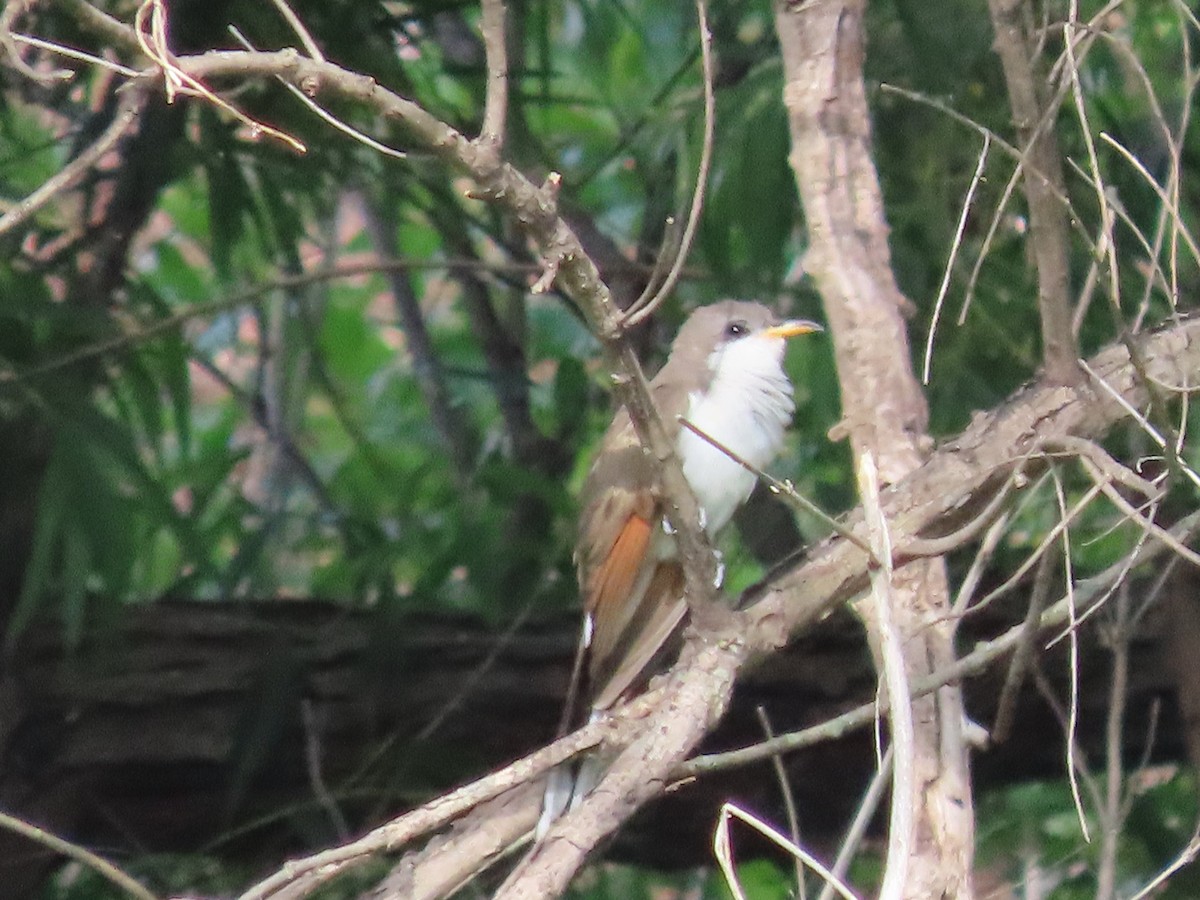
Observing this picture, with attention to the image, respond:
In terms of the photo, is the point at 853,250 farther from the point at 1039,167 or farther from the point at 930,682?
the point at 930,682

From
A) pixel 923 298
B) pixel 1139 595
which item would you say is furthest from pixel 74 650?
pixel 1139 595

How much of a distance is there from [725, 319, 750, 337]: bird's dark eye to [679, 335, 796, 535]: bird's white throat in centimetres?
2

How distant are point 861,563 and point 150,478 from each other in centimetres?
150

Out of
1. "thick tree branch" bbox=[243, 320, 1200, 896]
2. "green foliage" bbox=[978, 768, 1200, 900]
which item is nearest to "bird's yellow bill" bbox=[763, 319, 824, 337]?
"thick tree branch" bbox=[243, 320, 1200, 896]

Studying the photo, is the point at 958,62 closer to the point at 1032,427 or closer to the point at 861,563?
the point at 1032,427

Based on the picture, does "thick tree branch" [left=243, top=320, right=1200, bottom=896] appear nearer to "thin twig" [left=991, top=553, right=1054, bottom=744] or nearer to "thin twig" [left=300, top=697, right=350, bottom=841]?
"thin twig" [left=991, top=553, right=1054, bottom=744]

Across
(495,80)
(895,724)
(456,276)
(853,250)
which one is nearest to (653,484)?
(853,250)

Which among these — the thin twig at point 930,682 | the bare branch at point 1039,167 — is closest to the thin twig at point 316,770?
the thin twig at point 930,682

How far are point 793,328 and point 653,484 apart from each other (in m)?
0.76

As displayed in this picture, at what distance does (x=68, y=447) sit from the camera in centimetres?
310

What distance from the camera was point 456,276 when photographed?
15.4 ft

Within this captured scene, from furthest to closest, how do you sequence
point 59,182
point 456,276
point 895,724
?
point 456,276
point 59,182
point 895,724

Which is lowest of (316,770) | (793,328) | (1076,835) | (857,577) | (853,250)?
(1076,835)

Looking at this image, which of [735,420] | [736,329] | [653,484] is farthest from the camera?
[736,329]
